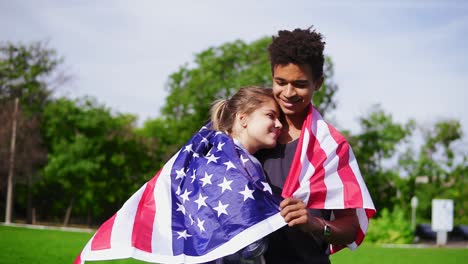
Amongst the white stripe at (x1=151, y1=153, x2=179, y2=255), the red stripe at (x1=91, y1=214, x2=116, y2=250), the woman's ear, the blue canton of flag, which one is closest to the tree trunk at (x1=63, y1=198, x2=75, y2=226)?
the red stripe at (x1=91, y1=214, x2=116, y2=250)

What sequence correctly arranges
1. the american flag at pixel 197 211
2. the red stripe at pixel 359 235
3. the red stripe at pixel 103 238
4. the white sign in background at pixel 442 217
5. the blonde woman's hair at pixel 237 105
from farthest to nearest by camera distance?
the white sign in background at pixel 442 217 → the red stripe at pixel 103 238 → the blonde woman's hair at pixel 237 105 → the red stripe at pixel 359 235 → the american flag at pixel 197 211

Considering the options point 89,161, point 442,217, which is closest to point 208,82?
point 89,161

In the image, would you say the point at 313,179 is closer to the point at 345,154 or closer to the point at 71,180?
the point at 345,154

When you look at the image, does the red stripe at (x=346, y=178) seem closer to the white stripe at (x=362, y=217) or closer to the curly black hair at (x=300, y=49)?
the white stripe at (x=362, y=217)

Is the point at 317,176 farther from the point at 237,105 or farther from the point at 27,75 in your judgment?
the point at 27,75

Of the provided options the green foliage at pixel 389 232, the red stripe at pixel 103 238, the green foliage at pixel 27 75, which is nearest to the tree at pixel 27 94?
the green foliage at pixel 27 75

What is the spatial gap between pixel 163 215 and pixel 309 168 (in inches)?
33.8

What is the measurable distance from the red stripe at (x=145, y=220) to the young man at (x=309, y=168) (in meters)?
0.70

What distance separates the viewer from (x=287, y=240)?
2.96m

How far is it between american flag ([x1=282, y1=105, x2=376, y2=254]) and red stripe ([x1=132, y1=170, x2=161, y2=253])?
0.83 meters

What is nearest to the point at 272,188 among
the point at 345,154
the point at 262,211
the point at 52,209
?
the point at 262,211

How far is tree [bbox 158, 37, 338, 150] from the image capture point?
119 ft

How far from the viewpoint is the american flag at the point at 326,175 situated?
291cm

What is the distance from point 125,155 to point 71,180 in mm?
4404
